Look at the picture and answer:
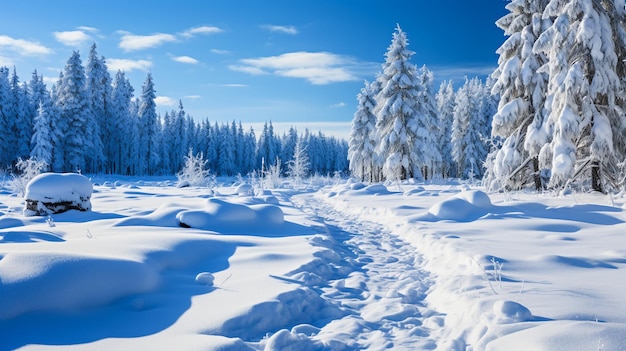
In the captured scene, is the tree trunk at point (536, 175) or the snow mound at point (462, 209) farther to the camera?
the tree trunk at point (536, 175)

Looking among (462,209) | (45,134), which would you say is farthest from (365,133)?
(45,134)

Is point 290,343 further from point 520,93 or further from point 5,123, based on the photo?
point 5,123

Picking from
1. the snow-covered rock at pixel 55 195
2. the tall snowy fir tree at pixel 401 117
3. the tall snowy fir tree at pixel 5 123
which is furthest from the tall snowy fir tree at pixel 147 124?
the snow-covered rock at pixel 55 195

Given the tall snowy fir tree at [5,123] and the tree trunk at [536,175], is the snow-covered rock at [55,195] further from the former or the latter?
the tall snowy fir tree at [5,123]

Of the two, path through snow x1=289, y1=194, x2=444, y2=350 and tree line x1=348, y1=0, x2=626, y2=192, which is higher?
tree line x1=348, y1=0, x2=626, y2=192

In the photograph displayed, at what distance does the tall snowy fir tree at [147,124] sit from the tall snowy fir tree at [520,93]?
4451 centimetres

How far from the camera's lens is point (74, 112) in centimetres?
4194

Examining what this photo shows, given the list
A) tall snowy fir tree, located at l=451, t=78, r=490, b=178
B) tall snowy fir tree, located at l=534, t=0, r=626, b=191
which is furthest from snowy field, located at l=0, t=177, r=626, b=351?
tall snowy fir tree, located at l=451, t=78, r=490, b=178

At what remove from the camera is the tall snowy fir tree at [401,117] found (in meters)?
27.0

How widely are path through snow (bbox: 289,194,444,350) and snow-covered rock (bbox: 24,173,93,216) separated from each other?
Result: 7054 millimetres

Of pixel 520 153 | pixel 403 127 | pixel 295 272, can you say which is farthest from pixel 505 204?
pixel 403 127

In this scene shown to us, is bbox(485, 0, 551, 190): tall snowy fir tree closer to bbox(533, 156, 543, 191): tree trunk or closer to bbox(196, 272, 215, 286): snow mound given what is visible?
bbox(533, 156, 543, 191): tree trunk

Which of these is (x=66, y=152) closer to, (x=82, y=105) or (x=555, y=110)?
(x=82, y=105)

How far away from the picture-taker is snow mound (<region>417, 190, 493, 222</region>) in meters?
9.81
